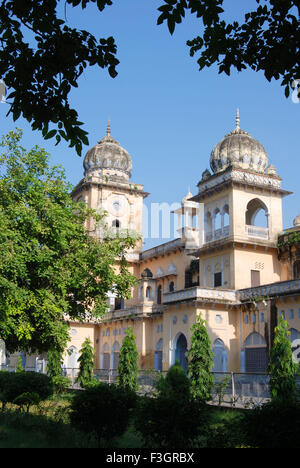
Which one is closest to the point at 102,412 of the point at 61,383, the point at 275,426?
the point at 275,426

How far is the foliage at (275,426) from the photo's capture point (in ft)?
24.8

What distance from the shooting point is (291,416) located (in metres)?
7.77

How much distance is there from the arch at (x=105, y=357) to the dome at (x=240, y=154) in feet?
48.1

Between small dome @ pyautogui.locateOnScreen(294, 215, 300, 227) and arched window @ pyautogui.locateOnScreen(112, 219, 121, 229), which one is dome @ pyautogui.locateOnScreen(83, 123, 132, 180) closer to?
arched window @ pyautogui.locateOnScreen(112, 219, 121, 229)

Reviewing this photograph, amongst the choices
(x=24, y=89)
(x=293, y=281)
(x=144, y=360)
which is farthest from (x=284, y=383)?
(x=144, y=360)

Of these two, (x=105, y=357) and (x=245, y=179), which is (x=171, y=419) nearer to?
(x=245, y=179)

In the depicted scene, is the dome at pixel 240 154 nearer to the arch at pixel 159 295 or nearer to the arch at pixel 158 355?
the arch at pixel 159 295

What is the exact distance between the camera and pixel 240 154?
29.3m

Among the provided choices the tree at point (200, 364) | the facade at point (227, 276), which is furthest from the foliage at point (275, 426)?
the facade at point (227, 276)

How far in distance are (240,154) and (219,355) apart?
420 inches

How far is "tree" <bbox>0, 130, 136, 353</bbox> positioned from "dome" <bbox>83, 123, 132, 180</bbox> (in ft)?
69.4

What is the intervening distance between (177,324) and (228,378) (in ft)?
30.4
